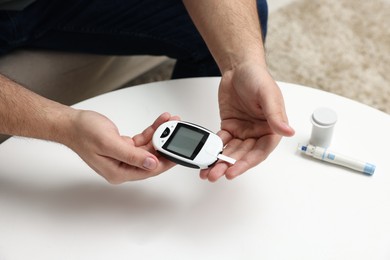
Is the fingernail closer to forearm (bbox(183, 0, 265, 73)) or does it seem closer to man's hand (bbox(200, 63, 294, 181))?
man's hand (bbox(200, 63, 294, 181))

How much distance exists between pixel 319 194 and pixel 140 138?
1.10ft

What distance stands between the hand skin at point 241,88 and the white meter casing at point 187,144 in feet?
0.08

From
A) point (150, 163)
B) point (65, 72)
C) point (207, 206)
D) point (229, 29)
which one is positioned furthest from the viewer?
point (65, 72)

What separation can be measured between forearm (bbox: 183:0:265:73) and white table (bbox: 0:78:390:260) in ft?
0.42

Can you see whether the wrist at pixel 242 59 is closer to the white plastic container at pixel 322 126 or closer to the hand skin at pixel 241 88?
the hand skin at pixel 241 88

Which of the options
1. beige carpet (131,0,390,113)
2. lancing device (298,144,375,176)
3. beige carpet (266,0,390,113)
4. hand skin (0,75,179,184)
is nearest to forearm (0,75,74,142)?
hand skin (0,75,179,184)

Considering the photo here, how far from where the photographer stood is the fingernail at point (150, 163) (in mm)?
747

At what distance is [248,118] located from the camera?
0.90 meters

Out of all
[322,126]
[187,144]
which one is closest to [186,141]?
[187,144]

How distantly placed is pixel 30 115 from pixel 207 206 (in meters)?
0.36

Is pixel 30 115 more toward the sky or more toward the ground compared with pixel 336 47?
more toward the ground

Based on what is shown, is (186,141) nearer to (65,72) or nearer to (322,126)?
(322,126)

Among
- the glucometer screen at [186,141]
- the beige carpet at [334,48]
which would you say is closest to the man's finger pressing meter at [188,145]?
the glucometer screen at [186,141]

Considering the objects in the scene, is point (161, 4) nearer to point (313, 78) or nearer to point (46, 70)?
point (46, 70)
